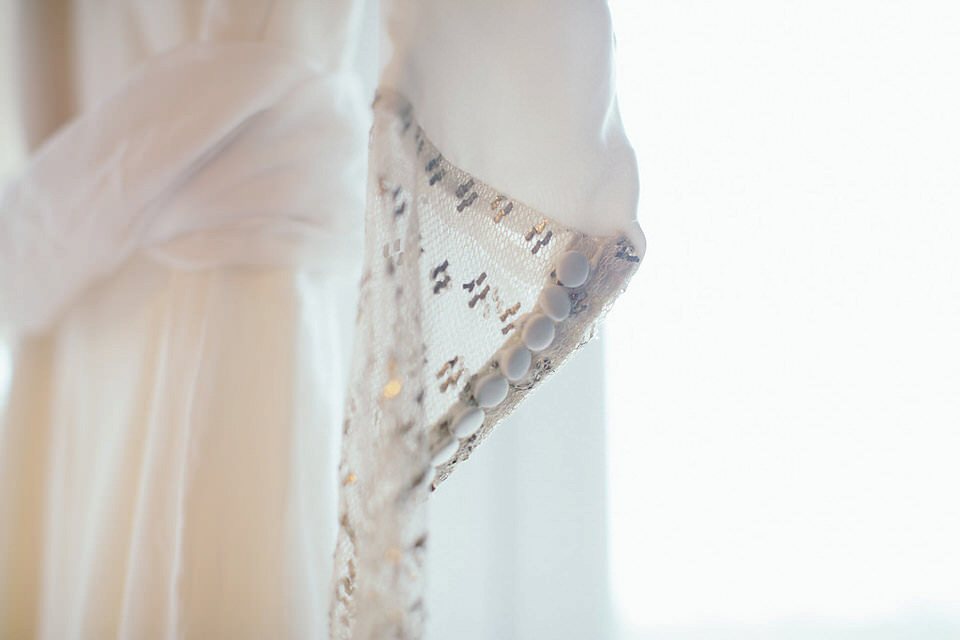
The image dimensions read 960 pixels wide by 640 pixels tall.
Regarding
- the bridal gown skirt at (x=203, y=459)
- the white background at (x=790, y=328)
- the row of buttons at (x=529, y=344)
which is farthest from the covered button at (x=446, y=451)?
the white background at (x=790, y=328)

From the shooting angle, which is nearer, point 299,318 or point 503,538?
point 299,318

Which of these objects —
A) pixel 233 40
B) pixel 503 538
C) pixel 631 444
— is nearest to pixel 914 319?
pixel 631 444

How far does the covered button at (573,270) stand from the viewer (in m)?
0.28

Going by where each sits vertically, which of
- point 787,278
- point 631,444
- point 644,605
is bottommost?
point 644,605

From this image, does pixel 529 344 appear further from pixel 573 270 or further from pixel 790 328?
pixel 790 328

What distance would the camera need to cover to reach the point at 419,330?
0.29 m

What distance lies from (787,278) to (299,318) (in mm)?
357

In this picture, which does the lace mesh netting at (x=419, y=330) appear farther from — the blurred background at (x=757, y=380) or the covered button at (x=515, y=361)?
the blurred background at (x=757, y=380)

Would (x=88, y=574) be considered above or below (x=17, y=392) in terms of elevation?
below

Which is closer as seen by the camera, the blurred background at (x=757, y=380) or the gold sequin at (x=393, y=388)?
the gold sequin at (x=393, y=388)

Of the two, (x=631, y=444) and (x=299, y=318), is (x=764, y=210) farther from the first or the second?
(x=299, y=318)

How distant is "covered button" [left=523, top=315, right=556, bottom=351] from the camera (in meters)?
0.29

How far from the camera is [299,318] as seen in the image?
15.0 inches

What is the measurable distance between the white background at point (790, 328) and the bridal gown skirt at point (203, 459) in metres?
0.23
